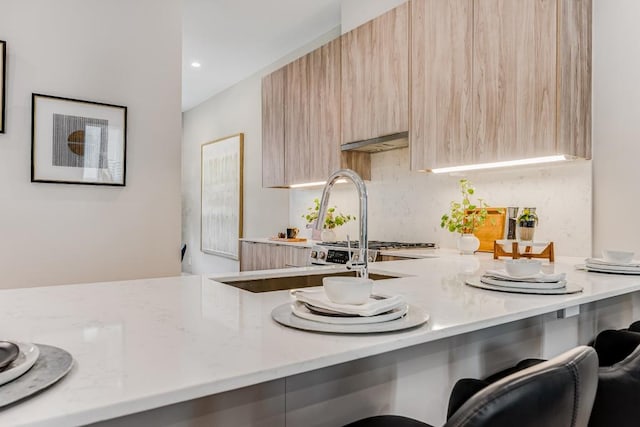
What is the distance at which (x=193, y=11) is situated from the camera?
404cm

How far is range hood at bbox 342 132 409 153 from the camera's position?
3.10m

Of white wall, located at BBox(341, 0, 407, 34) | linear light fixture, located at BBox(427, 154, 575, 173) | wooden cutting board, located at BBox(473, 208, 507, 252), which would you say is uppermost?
white wall, located at BBox(341, 0, 407, 34)

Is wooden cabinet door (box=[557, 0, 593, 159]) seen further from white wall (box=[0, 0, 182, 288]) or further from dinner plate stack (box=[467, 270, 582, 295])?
white wall (box=[0, 0, 182, 288])

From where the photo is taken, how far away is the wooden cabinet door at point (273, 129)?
4.38m

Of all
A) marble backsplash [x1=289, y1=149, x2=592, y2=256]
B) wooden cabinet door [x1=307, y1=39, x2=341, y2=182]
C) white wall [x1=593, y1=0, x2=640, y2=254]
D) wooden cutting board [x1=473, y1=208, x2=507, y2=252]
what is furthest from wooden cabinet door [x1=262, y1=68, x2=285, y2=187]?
white wall [x1=593, y1=0, x2=640, y2=254]

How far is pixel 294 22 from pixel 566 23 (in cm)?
269

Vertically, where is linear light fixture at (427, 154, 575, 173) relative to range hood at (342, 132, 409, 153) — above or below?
below

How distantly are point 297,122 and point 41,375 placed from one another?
370 centimetres

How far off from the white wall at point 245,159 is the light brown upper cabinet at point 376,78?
102 centimetres

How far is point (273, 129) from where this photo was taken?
178 inches

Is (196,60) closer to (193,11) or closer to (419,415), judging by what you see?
(193,11)

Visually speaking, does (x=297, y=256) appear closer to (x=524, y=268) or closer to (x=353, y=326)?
(x=524, y=268)

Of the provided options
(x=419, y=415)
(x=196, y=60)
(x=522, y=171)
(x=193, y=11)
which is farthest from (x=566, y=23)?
(x=196, y=60)

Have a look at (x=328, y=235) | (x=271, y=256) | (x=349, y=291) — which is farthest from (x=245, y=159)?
(x=349, y=291)
